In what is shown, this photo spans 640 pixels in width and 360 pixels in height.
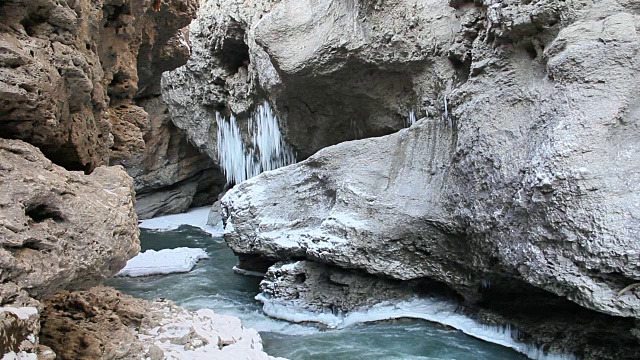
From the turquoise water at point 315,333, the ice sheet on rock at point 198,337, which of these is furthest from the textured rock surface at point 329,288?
the ice sheet on rock at point 198,337

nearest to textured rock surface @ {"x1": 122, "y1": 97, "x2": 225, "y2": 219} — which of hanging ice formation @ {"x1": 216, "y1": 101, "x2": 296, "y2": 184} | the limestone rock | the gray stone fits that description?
hanging ice formation @ {"x1": 216, "y1": 101, "x2": 296, "y2": 184}

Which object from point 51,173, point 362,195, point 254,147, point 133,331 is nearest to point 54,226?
point 51,173

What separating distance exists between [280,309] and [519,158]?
14.3 feet

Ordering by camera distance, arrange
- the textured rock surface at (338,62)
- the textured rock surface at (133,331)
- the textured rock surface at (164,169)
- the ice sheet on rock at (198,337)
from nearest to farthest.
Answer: the textured rock surface at (133,331), the ice sheet on rock at (198,337), the textured rock surface at (338,62), the textured rock surface at (164,169)

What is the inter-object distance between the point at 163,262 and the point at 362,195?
558 cm

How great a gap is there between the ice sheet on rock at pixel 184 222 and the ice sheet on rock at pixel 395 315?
7.89m

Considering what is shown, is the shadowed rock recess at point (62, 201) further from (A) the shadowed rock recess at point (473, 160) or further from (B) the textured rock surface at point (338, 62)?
(B) the textured rock surface at point (338, 62)

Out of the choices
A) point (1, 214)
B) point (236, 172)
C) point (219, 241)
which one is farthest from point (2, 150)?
point (236, 172)

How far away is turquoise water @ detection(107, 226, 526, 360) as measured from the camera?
6.61 m

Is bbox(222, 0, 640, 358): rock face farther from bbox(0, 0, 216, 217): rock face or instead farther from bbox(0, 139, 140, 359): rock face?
bbox(0, 139, 140, 359): rock face

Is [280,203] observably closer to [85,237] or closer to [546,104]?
[546,104]

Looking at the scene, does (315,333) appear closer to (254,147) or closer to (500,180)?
(500,180)

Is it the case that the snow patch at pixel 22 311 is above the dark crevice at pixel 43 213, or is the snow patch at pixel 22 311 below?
below

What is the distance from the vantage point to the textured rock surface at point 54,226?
2664 millimetres
